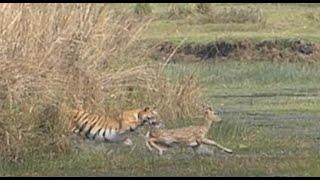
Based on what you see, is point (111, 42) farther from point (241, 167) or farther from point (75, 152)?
point (241, 167)

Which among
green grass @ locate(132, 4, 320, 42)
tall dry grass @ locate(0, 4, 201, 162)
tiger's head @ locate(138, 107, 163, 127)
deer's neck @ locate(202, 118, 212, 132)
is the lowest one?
green grass @ locate(132, 4, 320, 42)

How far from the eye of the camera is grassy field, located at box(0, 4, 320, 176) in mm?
9289

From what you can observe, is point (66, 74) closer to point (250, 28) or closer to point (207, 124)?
point (207, 124)

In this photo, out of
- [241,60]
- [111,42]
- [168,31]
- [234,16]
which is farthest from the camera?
[234,16]

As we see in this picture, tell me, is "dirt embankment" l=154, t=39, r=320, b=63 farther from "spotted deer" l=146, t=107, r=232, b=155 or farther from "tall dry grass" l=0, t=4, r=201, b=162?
"spotted deer" l=146, t=107, r=232, b=155

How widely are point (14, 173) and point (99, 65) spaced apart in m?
1.63

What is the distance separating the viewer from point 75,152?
9.80m

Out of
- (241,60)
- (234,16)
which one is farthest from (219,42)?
(234,16)

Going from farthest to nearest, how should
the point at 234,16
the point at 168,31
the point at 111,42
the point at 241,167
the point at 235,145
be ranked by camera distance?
the point at 234,16
the point at 168,31
the point at 111,42
the point at 235,145
the point at 241,167

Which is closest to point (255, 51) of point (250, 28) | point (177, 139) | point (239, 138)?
point (250, 28)

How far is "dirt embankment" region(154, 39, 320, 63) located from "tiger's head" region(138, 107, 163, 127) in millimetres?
6047

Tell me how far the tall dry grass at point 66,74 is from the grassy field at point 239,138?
187 millimetres

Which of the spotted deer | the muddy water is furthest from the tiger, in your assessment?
the muddy water

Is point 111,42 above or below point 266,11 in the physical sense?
above
